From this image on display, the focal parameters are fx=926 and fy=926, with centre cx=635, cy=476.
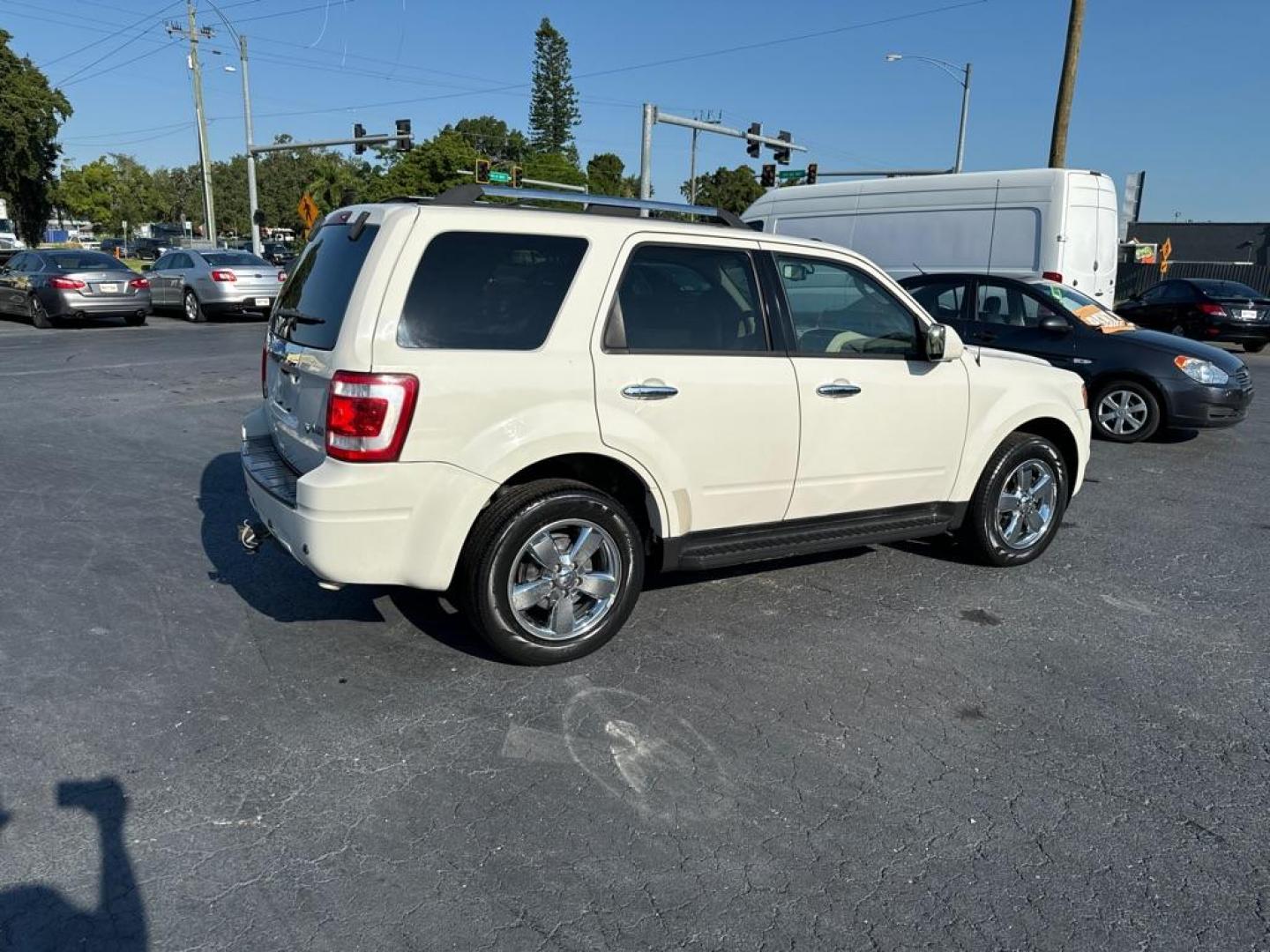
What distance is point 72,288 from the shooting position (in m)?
17.0

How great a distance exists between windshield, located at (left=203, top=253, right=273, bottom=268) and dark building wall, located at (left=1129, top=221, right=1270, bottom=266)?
46667mm

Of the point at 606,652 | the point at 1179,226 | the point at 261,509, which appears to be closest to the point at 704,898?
the point at 606,652

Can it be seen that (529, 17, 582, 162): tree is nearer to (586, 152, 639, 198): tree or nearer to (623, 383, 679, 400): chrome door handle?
(586, 152, 639, 198): tree

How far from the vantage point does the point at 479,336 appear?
364 centimetres

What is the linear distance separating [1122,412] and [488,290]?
7.83 metres

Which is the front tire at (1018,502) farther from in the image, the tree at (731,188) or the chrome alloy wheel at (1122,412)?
the tree at (731,188)

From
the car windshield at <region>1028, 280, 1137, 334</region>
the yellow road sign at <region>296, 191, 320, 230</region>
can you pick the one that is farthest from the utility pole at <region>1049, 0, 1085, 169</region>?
the yellow road sign at <region>296, 191, 320, 230</region>

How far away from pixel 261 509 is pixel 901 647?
2.93 meters

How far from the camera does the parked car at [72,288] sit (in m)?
17.1

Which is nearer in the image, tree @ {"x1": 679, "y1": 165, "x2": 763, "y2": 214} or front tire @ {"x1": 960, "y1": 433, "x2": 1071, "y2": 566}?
front tire @ {"x1": 960, "y1": 433, "x2": 1071, "y2": 566}

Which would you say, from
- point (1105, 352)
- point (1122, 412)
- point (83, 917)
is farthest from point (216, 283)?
point (83, 917)

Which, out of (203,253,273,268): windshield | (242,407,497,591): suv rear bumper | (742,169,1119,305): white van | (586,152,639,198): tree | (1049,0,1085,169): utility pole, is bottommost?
(242,407,497,591): suv rear bumper

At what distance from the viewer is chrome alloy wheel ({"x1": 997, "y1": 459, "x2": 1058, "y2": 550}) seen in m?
5.26

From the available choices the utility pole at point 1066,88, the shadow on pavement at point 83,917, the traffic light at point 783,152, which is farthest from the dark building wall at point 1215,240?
the shadow on pavement at point 83,917
